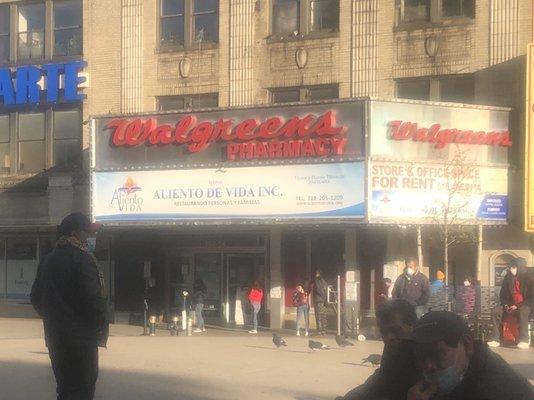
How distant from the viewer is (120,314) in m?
28.6

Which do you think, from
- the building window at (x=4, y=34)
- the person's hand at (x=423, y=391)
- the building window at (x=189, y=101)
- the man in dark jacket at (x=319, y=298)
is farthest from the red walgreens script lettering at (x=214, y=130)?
the person's hand at (x=423, y=391)

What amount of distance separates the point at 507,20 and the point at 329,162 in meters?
5.76

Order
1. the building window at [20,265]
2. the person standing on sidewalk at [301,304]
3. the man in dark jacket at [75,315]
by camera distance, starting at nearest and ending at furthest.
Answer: the man in dark jacket at [75,315] < the person standing on sidewalk at [301,304] < the building window at [20,265]

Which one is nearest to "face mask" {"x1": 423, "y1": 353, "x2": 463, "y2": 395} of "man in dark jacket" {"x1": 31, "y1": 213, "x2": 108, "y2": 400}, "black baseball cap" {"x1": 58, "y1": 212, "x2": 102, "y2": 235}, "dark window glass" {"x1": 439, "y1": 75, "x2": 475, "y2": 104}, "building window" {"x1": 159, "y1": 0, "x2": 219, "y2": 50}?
"man in dark jacket" {"x1": 31, "y1": 213, "x2": 108, "y2": 400}

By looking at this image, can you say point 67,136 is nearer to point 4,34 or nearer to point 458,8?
point 4,34

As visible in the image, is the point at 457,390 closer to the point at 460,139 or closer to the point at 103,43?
the point at 460,139

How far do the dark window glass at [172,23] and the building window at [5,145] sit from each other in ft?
19.2

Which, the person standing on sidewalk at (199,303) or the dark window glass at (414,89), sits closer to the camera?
the person standing on sidewalk at (199,303)

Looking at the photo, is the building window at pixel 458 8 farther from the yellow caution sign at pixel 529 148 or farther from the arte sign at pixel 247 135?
the arte sign at pixel 247 135

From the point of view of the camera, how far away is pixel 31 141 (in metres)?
30.0

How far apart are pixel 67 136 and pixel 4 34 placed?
13.2ft

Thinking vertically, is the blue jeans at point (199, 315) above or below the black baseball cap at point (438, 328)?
below

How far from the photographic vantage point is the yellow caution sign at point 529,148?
22.6 metres

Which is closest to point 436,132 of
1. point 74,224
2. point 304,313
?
point 304,313
